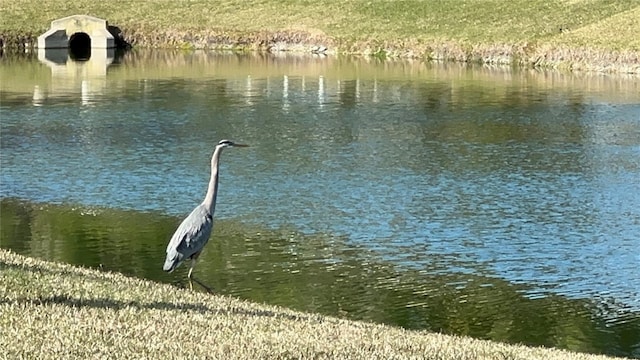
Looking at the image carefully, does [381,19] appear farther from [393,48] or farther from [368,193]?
[368,193]

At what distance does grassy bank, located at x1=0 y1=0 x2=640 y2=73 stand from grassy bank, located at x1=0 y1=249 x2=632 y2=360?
4811 centimetres

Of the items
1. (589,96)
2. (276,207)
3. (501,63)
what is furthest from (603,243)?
(501,63)

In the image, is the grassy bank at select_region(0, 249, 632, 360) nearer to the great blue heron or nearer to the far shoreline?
the great blue heron

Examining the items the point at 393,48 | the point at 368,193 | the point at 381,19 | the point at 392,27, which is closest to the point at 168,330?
the point at 368,193

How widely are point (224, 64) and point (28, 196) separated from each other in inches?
1455

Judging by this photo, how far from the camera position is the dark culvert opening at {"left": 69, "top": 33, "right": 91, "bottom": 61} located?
73.9 metres

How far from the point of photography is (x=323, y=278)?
22.8 metres

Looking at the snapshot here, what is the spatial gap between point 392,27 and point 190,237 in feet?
187

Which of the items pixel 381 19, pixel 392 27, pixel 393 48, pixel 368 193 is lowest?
pixel 368 193

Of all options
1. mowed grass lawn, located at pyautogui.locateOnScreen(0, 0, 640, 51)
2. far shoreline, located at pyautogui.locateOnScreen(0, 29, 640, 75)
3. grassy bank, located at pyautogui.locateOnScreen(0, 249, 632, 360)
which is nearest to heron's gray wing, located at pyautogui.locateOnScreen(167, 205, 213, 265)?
grassy bank, located at pyautogui.locateOnScreen(0, 249, 632, 360)

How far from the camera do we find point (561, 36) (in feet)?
215

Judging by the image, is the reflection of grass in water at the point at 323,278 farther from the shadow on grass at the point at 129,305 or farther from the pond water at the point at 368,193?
the shadow on grass at the point at 129,305

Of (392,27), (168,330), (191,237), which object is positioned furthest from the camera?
(392,27)

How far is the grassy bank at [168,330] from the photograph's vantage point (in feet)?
Result: 36.3
